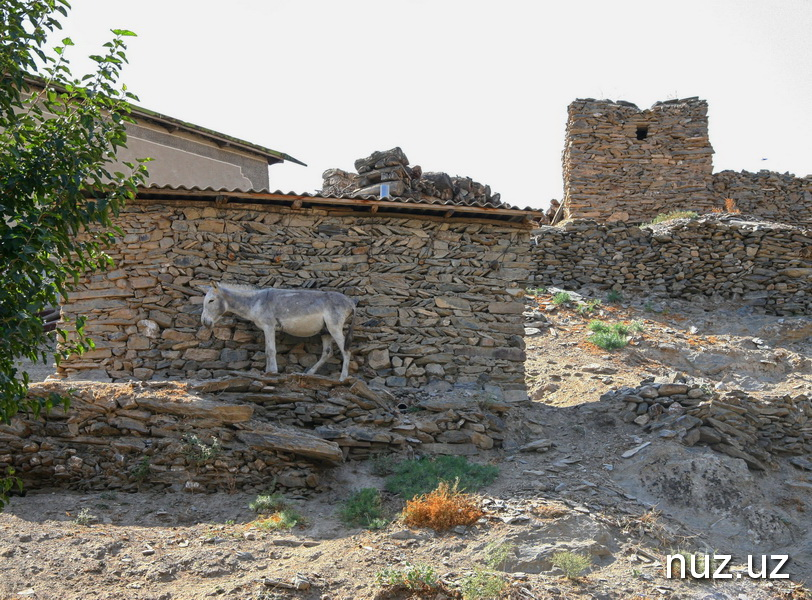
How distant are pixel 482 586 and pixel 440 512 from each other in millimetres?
1363

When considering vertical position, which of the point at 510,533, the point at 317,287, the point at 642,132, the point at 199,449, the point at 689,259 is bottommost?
the point at 510,533

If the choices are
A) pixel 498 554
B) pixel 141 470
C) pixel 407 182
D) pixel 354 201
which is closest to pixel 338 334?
pixel 354 201

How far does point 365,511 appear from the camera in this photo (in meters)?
8.47

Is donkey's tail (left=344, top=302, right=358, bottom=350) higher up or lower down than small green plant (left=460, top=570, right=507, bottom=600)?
higher up

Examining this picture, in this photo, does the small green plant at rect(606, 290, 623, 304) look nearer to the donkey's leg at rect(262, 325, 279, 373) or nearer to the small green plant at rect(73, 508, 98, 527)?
the donkey's leg at rect(262, 325, 279, 373)

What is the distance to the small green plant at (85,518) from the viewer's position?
26.0ft

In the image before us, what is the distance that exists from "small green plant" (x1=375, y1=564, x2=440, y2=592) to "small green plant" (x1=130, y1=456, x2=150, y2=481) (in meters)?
3.43

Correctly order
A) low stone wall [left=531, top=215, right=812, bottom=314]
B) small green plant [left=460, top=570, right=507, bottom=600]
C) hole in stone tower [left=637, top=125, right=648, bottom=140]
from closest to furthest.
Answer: small green plant [left=460, top=570, right=507, bottom=600] → low stone wall [left=531, top=215, right=812, bottom=314] → hole in stone tower [left=637, top=125, right=648, bottom=140]

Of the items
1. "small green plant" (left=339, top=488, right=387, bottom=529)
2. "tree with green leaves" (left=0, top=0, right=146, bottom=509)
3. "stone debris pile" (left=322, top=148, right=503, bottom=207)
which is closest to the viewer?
"tree with green leaves" (left=0, top=0, right=146, bottom=509)

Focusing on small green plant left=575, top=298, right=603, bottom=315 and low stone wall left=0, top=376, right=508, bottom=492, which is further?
small green plant left=575, top=298, right=603, bottom=315

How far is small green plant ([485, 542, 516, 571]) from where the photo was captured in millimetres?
7383

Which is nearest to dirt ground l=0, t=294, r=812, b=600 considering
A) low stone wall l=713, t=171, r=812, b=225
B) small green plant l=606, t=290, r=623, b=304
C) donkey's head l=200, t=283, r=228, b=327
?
donkey's head l=200, t=283, r=228, b=327

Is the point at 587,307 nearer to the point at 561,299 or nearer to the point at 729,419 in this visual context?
the point at 561,299

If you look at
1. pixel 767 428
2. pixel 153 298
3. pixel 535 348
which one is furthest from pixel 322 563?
pixel 535 348
